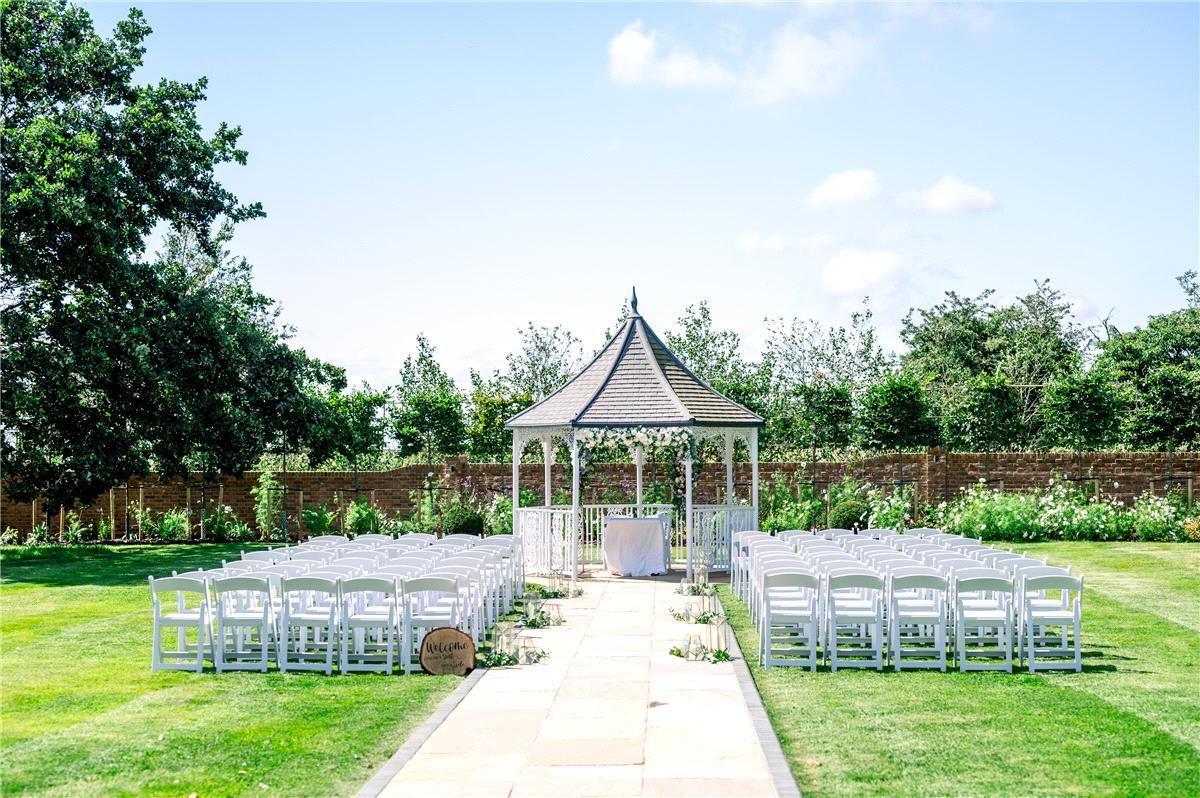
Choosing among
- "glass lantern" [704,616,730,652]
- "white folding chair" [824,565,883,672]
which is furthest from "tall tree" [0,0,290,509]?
"white folding chair" [824,565,883,672]

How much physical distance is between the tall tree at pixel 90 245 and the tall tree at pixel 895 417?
1411 cm

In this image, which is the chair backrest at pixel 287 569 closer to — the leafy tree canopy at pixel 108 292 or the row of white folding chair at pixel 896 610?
Answer: the row of white folding chair at pixel 896 610

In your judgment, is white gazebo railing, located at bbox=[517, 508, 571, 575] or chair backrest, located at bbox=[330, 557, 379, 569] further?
white gazebo railing, located at bbox=[517, 508, 571, 575]

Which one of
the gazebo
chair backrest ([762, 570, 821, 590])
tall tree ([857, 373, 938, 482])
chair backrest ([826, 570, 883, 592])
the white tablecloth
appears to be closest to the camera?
chair backrest ([826, 570, 883, 592])

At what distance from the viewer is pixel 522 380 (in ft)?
122

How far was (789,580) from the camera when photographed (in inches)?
431

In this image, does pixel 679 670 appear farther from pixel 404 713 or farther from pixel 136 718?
pixel 136 718

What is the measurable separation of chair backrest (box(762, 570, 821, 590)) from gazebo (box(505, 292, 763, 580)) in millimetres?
7254

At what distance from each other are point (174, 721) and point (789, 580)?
558 centimetres

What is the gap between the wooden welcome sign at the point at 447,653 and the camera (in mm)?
10719

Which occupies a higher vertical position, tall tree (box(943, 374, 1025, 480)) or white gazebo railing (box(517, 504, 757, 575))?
tall tree (box(943, 374, 1025, 480))

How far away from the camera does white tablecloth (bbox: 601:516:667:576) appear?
1944 centimetres

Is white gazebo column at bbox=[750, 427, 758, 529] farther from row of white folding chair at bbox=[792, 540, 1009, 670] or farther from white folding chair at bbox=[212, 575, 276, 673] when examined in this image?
white folding chair at bbox=[212, 575, 276, 673]

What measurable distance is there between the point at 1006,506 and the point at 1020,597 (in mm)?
14017
